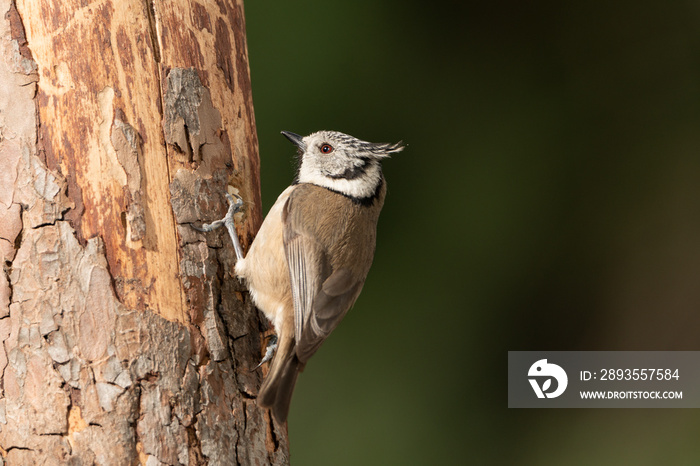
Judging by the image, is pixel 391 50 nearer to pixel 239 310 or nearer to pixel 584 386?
pixel 584 386

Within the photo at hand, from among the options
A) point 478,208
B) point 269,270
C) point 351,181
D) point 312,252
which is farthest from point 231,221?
point 478,208

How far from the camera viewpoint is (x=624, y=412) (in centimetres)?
366

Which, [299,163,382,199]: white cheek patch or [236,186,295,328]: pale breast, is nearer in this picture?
[236,186,295,328]: pale breast

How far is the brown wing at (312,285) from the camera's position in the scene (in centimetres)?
215

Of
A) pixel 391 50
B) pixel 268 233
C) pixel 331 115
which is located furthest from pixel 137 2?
pixel 391 50

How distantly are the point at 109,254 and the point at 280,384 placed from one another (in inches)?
23.7

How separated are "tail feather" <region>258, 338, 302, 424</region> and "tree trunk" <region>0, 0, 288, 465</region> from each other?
0.18 ft

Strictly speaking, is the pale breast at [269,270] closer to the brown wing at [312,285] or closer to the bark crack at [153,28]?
the brown wing at [312,285]

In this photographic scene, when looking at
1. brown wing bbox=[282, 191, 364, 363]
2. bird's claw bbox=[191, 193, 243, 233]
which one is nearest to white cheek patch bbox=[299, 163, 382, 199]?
brown wing bbox=[282, 191, 364, 363]

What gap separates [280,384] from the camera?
6.37 feet

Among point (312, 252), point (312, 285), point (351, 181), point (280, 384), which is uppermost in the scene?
point (351, 181)

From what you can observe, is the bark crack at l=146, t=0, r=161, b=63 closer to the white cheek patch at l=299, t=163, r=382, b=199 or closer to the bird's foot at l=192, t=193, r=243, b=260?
the bird's foot at l=192, t=193, r=243, b=260

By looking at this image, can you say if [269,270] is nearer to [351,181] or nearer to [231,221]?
[231,221]

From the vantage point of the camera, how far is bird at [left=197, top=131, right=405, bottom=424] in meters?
2.07
